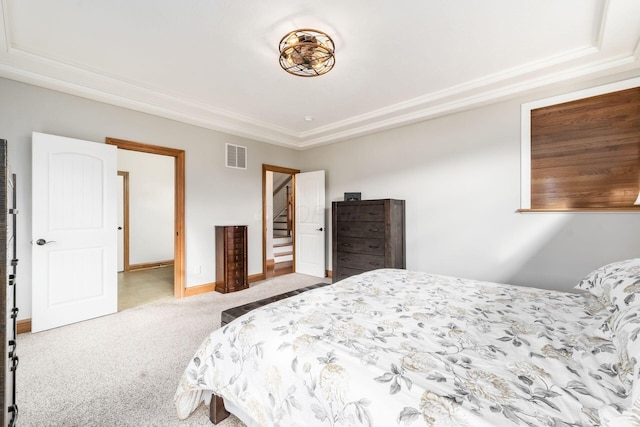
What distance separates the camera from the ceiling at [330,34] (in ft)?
6.42

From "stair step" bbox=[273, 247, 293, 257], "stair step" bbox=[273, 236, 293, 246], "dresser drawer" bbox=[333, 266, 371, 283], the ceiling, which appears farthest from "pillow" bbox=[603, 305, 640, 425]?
"stair step" bbox=[273, 236, 293, 246]

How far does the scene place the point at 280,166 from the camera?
511 cm

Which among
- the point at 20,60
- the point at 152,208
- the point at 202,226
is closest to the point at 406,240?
the point at 202,226

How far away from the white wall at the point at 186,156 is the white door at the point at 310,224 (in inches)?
23.3

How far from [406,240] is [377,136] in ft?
5.59

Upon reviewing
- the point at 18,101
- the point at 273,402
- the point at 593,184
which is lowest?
the point at 273,402

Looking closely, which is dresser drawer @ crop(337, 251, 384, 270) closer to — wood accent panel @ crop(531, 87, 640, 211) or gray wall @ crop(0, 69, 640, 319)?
gray wall @ crop(0, 69, 640, 319)

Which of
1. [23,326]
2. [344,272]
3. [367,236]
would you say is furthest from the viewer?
[344,272]

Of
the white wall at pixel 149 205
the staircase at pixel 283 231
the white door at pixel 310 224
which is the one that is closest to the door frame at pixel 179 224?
the staircase at pixel 283 231

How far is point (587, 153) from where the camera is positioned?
2.71m

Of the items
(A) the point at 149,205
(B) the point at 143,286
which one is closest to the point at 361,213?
(B) the point at 143,286

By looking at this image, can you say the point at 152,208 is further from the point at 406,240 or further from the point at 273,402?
the point at 273,402

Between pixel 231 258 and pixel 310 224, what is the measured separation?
1663 mm

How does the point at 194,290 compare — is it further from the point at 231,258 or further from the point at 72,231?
the point at 72,231
